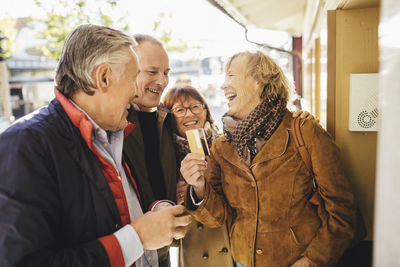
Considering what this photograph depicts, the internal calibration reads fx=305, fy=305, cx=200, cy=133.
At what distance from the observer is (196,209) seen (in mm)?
1962

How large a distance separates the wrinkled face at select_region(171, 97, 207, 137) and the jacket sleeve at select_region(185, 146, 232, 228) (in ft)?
1.76

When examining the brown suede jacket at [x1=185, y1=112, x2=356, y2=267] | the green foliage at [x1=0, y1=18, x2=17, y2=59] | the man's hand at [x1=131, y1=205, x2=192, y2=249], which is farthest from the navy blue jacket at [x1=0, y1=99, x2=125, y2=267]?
the green foliage at [x1=0, y1=18, x2=17, y2=59]

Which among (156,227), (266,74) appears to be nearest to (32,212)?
(156,227)

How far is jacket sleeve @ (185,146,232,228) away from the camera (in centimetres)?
194

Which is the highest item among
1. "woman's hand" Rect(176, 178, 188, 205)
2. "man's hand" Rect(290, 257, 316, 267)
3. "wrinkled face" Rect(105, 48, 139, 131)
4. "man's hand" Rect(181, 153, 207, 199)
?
"wrinkled face" Rect(105, 48, 139, 131)

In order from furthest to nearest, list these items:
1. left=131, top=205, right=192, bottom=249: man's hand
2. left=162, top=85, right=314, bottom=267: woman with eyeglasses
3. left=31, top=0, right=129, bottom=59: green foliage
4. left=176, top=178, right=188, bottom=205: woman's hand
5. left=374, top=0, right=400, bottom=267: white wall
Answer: left=31, top=0, right=129, bottom=59: green foliage < left=176, top=178, right=188, bottom=205: woman's hand < left=162, top=85, right=314, bottom=267: woman with eyeglasses < left=131, top=205, right=192, bottom=249: man's hand < left=374, top=0, right=400, bottom=267: white wall

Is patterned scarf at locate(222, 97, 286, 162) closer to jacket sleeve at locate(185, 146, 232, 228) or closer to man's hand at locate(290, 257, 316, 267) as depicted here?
jacket sleeve at locate(185, 146, 232, 228)

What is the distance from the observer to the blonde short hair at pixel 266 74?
2.04 meters

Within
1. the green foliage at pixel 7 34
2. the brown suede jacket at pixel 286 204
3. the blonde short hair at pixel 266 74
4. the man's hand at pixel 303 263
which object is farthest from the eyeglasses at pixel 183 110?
the green foliage at pixel 7 34

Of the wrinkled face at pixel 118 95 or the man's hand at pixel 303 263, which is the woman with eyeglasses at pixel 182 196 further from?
the wrinkled face at pixel 118 95

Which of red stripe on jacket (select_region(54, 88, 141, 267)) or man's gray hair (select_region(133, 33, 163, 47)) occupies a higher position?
man's gray hair (select_region(133, 33, 163, 47))

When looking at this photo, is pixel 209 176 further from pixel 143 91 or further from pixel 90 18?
pixel 90 18

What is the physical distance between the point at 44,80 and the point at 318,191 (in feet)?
77.2

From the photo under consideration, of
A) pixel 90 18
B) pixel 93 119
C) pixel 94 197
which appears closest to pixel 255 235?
pixel 94 197
